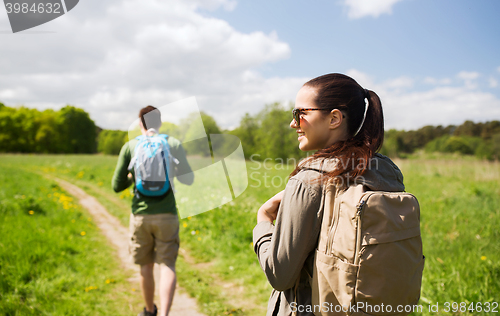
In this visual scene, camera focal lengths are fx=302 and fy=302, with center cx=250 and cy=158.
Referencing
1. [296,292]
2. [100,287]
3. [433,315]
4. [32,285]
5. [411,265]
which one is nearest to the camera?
[411,265]

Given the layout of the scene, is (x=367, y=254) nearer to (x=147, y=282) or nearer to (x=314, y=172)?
(x=314, y=172)

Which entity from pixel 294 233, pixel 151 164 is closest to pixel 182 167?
pixel 151 164

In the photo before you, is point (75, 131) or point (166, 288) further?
point (75, 131)

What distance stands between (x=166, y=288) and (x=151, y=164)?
1.27 metres

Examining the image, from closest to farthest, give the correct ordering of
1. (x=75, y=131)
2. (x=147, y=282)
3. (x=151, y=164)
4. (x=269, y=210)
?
(x=269, y=210) → (x=151, y=164) → (x=147, y=282) → (x=75, y=131)

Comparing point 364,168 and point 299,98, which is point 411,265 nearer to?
point 364,168

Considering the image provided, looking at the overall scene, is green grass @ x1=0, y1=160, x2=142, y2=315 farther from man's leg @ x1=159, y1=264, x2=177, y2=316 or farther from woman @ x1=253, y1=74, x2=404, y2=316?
woman @ x1=253, y1=74, x2=404, y2=316

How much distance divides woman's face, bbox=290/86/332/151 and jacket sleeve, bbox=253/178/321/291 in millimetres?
247

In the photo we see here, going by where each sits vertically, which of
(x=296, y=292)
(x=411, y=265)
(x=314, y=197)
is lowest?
(x=296, y=292)

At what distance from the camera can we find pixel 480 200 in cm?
746

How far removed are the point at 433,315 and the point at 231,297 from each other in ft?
7.24

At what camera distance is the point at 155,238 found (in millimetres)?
3176

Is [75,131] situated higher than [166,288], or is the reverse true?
[75,131]

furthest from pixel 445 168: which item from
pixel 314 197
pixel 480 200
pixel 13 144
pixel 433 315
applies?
pixel 13 144
